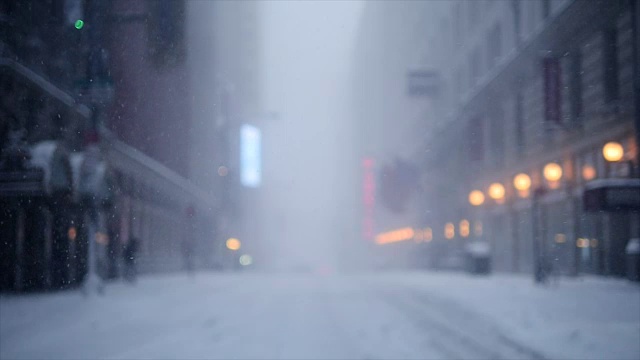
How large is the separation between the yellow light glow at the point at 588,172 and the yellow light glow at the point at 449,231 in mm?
23119

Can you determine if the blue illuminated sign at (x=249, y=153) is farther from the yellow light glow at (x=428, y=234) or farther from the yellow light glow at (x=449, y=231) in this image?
the yellow light glow at (x=449, y=231)

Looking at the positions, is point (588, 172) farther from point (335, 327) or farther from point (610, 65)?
point (335, 327)

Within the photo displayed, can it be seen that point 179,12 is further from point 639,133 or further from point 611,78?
point 611,78

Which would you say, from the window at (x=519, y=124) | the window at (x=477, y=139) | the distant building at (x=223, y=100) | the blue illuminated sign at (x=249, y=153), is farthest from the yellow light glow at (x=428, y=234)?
the blue illuminated sign at (x=249, y=153)

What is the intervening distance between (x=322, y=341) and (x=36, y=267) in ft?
49.3

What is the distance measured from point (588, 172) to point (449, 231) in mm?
25630

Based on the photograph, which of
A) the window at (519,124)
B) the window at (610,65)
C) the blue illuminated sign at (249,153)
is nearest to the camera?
the window at (610,65)

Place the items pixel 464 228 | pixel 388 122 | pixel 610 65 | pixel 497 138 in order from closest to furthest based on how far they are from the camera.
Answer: pixel 610 65
pixel 497 138
pixel 464 228
pixel 388 122

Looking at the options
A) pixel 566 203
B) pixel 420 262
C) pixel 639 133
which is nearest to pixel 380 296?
pixel 639 133

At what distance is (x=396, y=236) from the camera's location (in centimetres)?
7988

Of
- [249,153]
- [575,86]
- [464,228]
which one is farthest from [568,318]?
[249,153]

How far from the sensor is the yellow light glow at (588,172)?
1075 inches

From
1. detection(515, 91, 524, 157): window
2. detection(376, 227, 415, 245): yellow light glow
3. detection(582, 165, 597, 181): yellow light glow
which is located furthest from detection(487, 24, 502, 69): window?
detection(376, 227, 415, 245): yellow light glow

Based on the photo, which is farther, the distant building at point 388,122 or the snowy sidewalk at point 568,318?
the distant building at point 388,122
